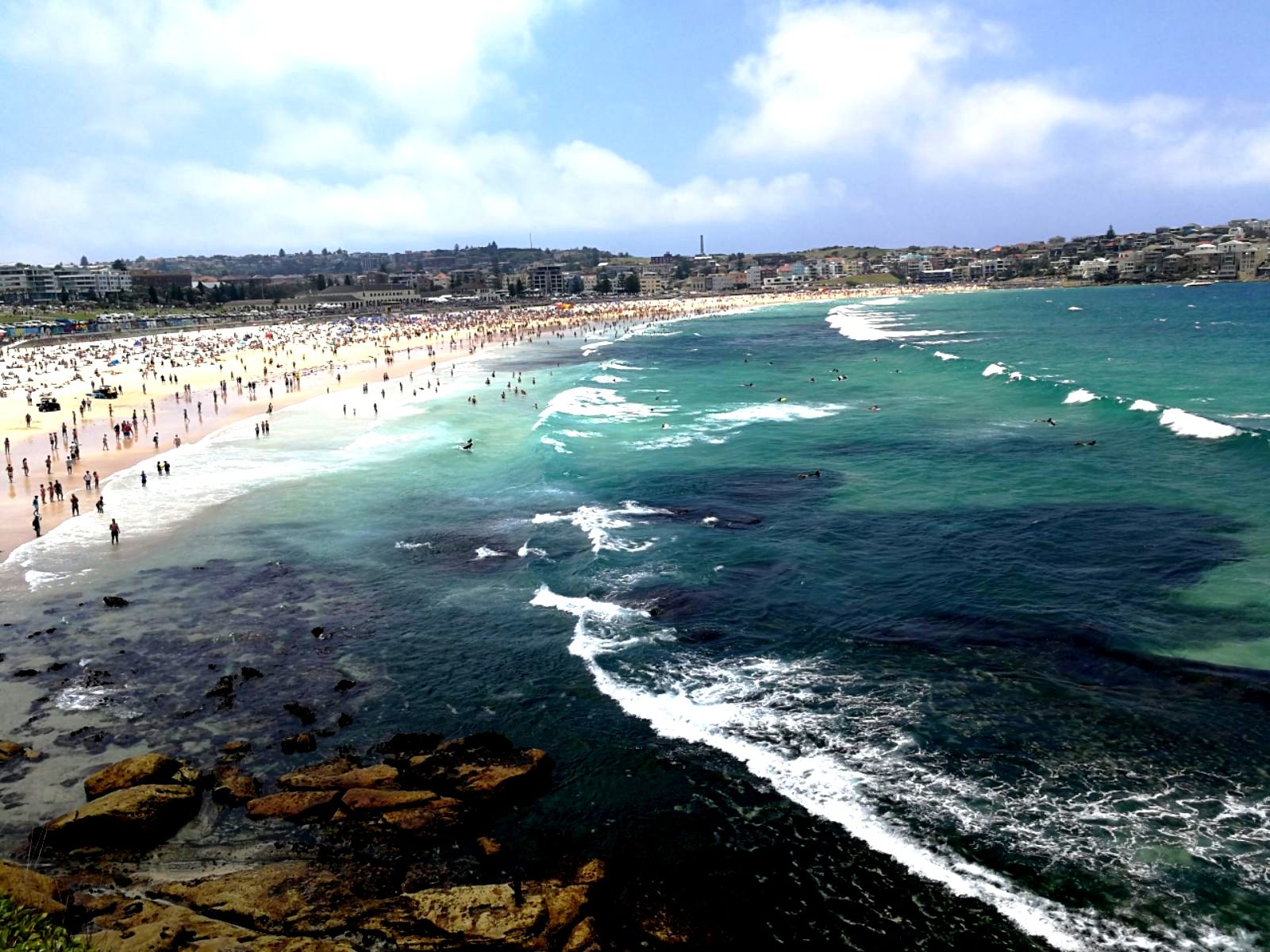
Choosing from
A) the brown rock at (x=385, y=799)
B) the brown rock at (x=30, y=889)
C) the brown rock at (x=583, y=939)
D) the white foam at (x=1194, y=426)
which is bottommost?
the brown rock at (x=583, y=939)

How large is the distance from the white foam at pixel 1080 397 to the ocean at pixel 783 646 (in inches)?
271

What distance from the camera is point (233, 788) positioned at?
50.3 ft

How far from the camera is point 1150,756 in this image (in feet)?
49.9

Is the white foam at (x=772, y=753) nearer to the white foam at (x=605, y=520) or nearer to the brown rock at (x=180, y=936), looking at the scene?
the white foam at (x=605, y=520)

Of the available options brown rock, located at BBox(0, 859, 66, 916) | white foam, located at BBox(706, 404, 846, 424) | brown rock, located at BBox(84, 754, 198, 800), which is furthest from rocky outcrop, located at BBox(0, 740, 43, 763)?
white foam, located at BBox(706, 404, 846, 424)

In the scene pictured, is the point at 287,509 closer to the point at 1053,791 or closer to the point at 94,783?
the point at 94,783

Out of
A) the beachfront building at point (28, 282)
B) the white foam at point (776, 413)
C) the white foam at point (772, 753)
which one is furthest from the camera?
the beachfront building at point (28, 282)

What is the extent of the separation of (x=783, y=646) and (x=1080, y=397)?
3995 centimetres

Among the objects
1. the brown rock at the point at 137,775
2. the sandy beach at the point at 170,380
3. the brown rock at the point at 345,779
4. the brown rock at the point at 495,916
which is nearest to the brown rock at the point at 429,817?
the brown rock at the point at 345,779

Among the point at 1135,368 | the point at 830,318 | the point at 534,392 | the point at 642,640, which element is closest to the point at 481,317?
the point at 830,318

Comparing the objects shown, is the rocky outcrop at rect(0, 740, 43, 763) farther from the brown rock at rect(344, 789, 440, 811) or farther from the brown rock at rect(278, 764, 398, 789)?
the brown rock at rect(344, 789, 440, 811)

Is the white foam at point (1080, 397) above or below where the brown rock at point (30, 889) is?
above

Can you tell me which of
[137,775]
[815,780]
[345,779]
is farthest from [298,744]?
[815,780]

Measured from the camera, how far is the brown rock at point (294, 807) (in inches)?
574
